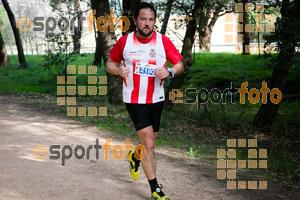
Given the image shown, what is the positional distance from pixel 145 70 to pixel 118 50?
1.75 feet

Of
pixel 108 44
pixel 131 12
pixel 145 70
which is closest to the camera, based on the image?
pixel 145 70

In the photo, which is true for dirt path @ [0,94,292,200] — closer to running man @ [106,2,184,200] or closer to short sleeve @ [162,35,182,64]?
running man @ [106,2,184,200]

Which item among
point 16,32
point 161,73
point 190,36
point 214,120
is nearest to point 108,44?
point 190,36

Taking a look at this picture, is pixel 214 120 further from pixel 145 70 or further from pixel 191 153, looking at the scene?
pixel 145 70

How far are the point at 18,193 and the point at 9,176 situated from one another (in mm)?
730

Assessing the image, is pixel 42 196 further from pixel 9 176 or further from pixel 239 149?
pixel 239 149

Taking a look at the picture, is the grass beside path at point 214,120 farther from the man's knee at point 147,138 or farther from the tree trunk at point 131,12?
the man's knee at point 147,138

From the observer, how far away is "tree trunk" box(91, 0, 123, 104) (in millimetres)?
11666

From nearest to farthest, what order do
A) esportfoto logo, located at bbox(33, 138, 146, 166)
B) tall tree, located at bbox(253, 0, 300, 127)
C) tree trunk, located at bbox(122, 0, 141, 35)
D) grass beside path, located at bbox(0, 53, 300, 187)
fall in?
esportfoto logo, located at bbox(33, 138, 146, 166) → tall tree, located at bbox(253, 0, 300, 127) → grass beside path, located at bbox(0, 53, 300, 187) → tree trunk, located at bbox(122, 0, 141, 35)

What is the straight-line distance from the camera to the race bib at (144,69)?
4293 millimetres

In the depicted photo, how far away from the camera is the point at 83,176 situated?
547 centimetres

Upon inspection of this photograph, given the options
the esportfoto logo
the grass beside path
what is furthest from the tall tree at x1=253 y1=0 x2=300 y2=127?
the esportfoto logo

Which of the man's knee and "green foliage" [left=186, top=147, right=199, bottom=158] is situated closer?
the man's knee

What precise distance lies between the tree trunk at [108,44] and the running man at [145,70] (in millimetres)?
7465
